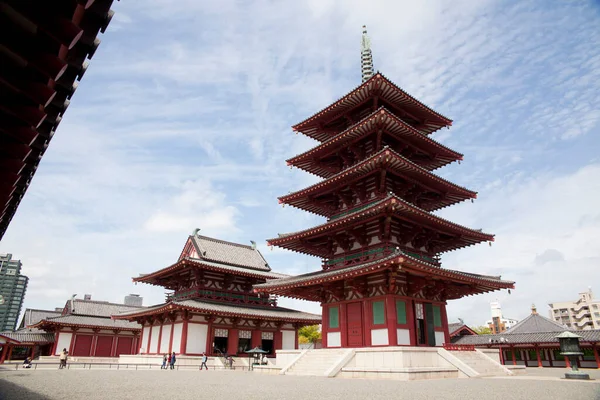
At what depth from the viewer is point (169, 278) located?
41.9 meters

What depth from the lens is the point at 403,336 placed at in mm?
22672

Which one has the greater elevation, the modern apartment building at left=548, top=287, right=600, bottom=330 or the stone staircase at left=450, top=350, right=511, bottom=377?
the modern apartment building at left=548, top=287, right=600, bottom=330

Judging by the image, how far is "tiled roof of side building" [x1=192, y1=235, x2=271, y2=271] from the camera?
41906 millimetres

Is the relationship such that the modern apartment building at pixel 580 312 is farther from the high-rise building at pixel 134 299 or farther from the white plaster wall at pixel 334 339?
the high-rise building at pixel 134 299

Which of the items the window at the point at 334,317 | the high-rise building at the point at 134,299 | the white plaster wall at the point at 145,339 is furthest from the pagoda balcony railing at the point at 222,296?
the high-rise building at the point at 134,299

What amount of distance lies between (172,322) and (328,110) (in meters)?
23.9

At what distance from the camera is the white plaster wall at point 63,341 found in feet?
157

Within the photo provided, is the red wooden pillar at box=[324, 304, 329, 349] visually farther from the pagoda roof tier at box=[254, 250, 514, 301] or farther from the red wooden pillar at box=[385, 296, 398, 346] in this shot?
the red wooden pillar at box=[385, 296, 398, 346]

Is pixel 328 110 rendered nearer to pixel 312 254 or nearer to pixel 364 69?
pixel 364 69

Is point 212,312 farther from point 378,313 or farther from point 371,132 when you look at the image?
point 371,132

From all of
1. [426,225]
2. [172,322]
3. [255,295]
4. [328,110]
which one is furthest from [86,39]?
[255,295]

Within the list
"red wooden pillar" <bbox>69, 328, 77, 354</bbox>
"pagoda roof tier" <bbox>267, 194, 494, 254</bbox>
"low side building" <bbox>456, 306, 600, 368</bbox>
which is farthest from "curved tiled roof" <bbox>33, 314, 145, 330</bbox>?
"low side building" <bbox>456, 306, 600, 368</bbox>

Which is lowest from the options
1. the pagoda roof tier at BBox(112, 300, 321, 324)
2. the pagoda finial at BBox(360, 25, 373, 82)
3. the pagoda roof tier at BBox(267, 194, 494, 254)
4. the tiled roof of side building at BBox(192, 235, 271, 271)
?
the pagoda roof tier at BBox(112, 300, 321, 324)

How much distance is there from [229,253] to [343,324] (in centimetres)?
2257
